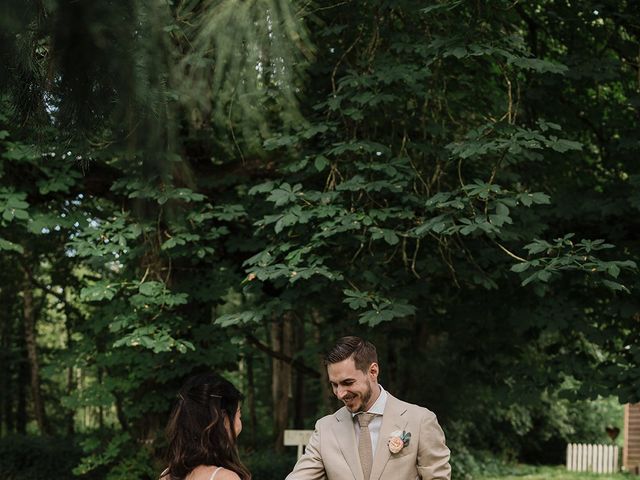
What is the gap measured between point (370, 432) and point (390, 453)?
0.55 ft

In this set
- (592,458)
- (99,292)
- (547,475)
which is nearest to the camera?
(99,292)

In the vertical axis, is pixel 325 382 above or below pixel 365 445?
below

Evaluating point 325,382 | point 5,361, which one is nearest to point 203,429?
point 325,382

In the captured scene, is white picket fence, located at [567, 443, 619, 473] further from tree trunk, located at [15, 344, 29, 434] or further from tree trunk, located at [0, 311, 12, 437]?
tree trunk, located at [15, 344, 29, 434]

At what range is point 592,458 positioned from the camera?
22.2 m

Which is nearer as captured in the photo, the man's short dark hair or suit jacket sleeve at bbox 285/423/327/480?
the man's short dark hair

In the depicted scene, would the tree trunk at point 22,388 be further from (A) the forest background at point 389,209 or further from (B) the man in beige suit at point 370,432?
(B) the man in beige suit at point 370,432

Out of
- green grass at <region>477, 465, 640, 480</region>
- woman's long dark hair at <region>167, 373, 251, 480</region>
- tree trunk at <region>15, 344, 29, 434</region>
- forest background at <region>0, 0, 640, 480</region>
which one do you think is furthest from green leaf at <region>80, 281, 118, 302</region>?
tree trunk at <region>15, 344, 29, 434</region>

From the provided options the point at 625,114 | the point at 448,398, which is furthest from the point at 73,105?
the point at 448,398

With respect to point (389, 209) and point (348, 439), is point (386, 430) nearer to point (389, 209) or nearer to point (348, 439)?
point (348, 439)

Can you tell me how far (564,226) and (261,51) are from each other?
6.44 metres

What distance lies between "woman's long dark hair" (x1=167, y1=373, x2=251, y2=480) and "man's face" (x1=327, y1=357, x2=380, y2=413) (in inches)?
38.0

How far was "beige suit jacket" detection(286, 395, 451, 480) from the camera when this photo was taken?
4.55 metres

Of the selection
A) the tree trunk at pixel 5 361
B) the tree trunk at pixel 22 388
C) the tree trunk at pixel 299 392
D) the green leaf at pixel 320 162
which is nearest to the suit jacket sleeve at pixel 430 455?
the green leaf at pixel 320 162
